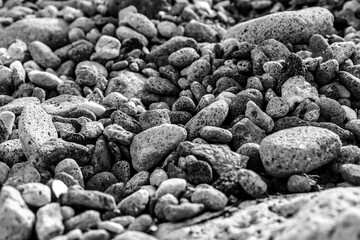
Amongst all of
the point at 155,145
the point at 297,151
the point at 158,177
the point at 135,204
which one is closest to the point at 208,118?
the point at 155,145

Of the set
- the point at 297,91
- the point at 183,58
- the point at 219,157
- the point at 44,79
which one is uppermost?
the point at 297,91

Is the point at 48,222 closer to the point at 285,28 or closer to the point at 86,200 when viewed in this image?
the point at 86,200

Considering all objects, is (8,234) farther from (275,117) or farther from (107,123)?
(275,117)

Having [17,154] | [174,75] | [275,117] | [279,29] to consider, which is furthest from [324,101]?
[17,154]

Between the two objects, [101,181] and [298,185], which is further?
[101,181]

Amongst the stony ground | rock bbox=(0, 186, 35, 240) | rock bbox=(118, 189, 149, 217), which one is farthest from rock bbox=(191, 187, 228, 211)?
rock bbox=(0, 186, 35, 240)

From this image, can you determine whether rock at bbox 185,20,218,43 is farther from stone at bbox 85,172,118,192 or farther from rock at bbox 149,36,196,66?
stone at bbox 85,172,118,192
